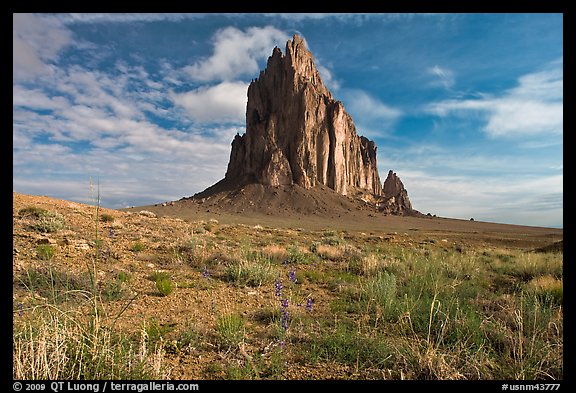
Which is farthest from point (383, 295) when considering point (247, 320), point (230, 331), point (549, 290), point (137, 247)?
point (137, 247)

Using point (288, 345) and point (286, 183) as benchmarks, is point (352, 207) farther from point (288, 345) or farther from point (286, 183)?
point (288, 345)

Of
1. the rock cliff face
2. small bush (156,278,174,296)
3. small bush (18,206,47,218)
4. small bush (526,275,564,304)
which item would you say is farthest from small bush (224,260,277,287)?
the rock cliff face

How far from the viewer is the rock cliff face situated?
93938mm

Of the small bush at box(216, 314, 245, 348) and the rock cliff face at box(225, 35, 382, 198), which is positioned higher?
the rock cliff face at box(225, 35, 382, 198)

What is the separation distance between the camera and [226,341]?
11.6 feet

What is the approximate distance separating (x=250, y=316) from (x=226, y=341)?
1.15m

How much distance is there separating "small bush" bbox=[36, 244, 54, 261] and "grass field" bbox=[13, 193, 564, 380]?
4 centimetres

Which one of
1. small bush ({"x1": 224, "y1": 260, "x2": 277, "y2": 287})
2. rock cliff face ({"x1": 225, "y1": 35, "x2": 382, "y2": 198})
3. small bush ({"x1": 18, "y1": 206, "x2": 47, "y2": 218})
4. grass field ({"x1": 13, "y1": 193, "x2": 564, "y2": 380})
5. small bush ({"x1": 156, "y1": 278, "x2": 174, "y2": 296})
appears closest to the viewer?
grass field ({"x1": 13, "y1": 193, "x2": 564, "y2": 380})

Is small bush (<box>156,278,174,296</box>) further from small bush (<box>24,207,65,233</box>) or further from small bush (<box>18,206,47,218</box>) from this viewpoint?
small bush (<box>18,206,47,218</box>)

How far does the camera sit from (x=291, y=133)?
325 feet

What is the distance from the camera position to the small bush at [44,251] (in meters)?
6.36
